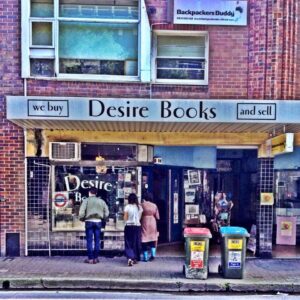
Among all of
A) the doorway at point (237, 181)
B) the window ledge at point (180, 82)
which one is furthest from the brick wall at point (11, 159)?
the doorway at point (237, 181)

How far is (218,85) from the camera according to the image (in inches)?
391

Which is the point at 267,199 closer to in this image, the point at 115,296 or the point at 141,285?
the point at 141,285

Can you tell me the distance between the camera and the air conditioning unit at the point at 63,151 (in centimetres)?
989

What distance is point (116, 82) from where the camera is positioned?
32.2ft

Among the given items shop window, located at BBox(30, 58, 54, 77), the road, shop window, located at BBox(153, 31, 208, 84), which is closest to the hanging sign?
shop window, located at BBox(153, 31, 208, 84)

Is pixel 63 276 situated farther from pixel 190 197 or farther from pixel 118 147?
pixel 190 197

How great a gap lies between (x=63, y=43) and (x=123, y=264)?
5396 mm

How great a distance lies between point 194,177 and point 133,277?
4.36 metres

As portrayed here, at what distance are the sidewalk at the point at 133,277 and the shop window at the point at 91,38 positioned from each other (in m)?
4.35

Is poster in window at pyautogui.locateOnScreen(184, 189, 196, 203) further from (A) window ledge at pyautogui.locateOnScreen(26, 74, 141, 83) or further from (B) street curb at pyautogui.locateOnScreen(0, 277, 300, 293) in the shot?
(B) street curb at pyautogui.locateOnScreen(0, 277, 300, 293)

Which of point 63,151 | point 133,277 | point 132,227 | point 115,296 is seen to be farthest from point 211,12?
point 115,296

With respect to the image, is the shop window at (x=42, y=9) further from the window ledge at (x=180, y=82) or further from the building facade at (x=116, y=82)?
the window ledge at (x=180, y=82)

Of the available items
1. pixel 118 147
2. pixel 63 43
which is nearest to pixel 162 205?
pixel 118 147

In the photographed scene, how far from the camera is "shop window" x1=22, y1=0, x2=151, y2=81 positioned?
974cm
